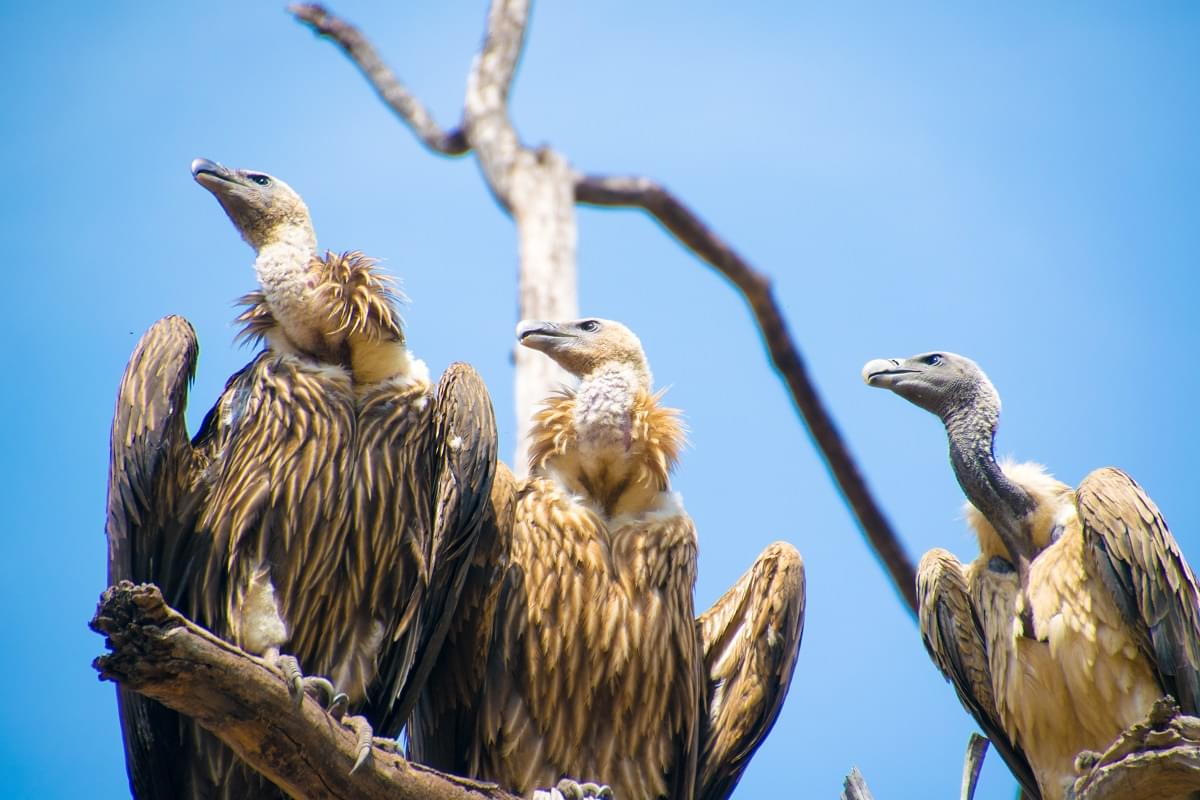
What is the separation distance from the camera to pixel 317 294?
5.36 m

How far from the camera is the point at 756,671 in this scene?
18.1ft

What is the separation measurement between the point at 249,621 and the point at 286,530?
329 millimetres

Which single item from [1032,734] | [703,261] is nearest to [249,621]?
[1032,734]

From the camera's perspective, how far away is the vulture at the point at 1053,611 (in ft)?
16.7

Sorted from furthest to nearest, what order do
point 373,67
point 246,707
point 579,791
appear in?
1. point 373,67
2. point 579,791
3. point 246,707

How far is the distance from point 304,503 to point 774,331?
5.87m

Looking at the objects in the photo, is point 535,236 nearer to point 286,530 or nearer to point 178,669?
point 286,530

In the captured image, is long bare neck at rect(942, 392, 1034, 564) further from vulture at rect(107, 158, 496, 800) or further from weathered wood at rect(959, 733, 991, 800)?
vulture at rect(107, 158, 496, 800)

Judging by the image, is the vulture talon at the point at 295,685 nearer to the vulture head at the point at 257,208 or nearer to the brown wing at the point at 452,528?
the brown wing at the point at 452,528

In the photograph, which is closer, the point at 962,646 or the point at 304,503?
the point at 304,503

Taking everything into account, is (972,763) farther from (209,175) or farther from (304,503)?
(209,175)

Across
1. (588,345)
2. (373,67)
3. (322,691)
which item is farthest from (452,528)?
(373,67)

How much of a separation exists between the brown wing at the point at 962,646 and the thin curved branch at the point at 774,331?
3746 millimetres

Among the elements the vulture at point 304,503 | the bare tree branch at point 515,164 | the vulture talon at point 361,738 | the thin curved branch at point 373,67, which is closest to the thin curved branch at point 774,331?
the bare tree branch at point 515,164
